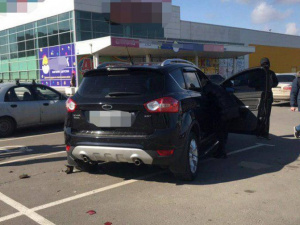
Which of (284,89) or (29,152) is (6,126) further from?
(284,89)

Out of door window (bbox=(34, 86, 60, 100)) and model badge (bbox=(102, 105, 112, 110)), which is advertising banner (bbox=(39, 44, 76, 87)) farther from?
model badge (bbox=(102, 105, 112, 110))

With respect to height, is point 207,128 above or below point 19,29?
below

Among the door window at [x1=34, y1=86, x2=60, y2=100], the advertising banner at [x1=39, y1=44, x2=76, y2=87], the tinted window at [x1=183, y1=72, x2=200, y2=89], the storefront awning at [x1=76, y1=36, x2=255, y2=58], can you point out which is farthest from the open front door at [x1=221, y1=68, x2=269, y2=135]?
the advertising banner at [x1=39, y1=44, x2=76, y2=87]

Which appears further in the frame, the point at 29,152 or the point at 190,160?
the point at 29,152

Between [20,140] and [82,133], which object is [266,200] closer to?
[82,133]

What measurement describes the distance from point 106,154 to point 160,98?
1083mm

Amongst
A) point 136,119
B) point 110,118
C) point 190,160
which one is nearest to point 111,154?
point 110,118

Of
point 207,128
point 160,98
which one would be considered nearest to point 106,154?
point 160,98

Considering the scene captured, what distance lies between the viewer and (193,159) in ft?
16.7

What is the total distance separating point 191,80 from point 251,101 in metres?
1.99

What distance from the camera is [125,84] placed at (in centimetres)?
476

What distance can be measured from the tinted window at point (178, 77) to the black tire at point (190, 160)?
30.9 inches

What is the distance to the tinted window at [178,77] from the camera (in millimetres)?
5031

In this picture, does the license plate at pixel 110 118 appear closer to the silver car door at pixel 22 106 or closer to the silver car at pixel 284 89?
the silver car door at pixel 22 106
